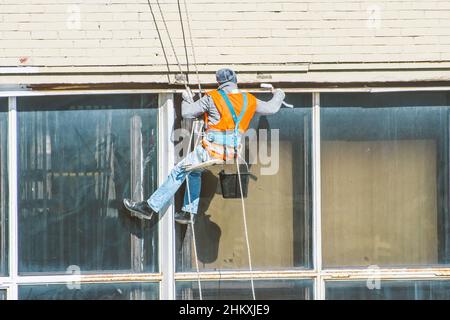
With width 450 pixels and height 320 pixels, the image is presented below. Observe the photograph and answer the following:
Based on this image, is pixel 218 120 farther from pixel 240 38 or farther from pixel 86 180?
pixel 86 180

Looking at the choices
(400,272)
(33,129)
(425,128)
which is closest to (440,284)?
(400,272)

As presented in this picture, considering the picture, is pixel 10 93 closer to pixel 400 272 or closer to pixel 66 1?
pixel 66 1

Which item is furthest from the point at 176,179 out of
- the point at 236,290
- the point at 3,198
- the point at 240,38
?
the point at 3,198

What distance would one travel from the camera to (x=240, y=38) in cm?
1070

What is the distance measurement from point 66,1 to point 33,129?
1.24 meters

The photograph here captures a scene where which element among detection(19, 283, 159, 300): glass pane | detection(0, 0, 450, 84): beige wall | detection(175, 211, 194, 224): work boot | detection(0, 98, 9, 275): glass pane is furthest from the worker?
detection(0, 98, 9, 275): glass pane

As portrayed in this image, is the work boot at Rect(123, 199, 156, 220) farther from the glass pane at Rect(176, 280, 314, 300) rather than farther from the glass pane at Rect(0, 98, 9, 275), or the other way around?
the glass pane at Rect(0, 98, 9, 275)

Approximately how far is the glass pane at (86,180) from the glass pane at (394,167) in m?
1.79

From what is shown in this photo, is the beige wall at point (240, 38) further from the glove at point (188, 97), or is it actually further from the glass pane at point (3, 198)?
the glass pane at point (3, 198)

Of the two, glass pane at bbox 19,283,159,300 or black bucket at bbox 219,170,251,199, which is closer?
black bucket at bbox 219,170,251,199

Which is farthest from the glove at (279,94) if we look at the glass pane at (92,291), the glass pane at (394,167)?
the glass pane at (92,291)

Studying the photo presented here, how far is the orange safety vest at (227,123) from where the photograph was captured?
410 inches

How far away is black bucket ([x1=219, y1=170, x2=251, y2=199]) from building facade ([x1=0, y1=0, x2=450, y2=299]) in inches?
3.7

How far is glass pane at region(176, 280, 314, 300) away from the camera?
10.8m
